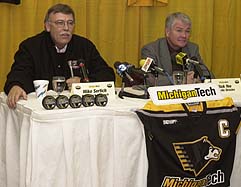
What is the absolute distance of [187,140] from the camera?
2289 millimetres

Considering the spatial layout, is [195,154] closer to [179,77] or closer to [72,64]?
[179,77]

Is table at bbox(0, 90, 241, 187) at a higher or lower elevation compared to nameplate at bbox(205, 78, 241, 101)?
lower

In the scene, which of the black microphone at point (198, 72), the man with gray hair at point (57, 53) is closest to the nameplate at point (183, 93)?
the black microphone at point (198, 72)

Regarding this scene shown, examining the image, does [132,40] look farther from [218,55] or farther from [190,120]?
[190,120]

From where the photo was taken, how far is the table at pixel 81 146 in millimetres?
2098

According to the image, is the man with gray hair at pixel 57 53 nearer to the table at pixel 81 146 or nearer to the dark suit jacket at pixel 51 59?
the dark suit jacket at pixel 51 59

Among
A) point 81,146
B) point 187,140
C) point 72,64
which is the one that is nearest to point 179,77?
point 187,140

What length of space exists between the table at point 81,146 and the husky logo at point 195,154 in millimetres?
169

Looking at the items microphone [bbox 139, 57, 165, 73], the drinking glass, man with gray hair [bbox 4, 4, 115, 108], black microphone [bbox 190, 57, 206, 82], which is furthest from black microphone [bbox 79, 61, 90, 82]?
black microphone [bbox 190, 57, 206, 82]

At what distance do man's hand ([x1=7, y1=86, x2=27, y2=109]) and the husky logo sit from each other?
78cm

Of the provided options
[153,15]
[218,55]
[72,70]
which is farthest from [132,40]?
[72,70]

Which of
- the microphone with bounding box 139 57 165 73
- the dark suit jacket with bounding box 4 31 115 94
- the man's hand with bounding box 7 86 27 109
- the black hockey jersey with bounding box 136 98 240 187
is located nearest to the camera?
the black hockey jersey with bounding box 136 98 240 187

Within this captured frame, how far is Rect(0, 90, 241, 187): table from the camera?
2098 mm

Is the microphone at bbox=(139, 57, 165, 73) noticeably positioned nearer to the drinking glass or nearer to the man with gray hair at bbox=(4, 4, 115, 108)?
the drinking glass
